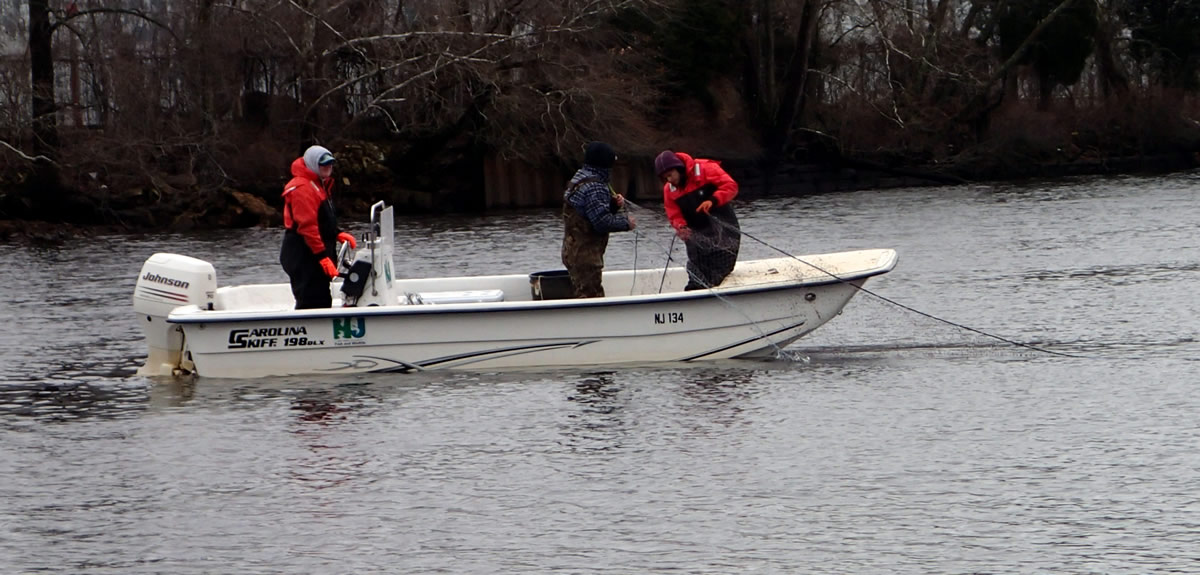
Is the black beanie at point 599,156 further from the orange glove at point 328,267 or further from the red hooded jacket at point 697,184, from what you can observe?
the orange glove at point 328,267

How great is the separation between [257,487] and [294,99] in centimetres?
3005

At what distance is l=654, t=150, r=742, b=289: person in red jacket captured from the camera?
13312mm

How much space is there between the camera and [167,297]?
1292 centimetres

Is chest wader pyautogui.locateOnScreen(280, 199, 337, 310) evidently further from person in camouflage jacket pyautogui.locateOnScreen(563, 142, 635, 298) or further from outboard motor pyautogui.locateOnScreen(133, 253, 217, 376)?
person in camouflage jacket pyautogui.locateOnScreen(563, 142, 635, 298)

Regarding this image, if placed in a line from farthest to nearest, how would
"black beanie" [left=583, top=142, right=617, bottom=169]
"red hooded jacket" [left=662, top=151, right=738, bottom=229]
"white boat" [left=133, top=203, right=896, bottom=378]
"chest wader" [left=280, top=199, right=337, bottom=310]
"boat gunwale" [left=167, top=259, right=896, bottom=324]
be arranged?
1. "red hooded jacket" [left=662, top=151, right=738, bottom=229]
2. "black beanie" [left=583, top=142, right=617, bottom=169]
3. "chest wader" [left=280, top=199, right=337, bottom=310]
4. "white boat" [left=133, top=203, right=896, bottom=378]
5. "boat gunwale" [left=167, top=259, right=896, bottom=324]

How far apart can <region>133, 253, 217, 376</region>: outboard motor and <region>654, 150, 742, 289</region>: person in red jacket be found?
11.4 ft

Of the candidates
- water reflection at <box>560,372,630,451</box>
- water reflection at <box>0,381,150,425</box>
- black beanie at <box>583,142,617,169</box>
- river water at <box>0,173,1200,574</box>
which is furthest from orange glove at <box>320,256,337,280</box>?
black beanie at <box>583,142,617,169</box>

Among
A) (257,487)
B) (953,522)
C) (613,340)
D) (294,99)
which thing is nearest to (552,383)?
(613,340)

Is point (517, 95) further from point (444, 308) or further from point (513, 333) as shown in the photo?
point (444, 308)

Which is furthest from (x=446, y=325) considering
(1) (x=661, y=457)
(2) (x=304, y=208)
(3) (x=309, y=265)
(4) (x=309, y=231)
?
(1) (x=661, y=457)

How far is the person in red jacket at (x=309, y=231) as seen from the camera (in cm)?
1280

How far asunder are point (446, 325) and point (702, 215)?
2127 millimetres

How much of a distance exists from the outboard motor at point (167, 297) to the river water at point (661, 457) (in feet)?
0.77

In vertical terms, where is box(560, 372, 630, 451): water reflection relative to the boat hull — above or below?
below
